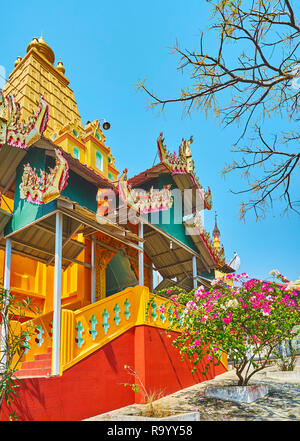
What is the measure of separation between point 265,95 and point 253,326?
13.6ft

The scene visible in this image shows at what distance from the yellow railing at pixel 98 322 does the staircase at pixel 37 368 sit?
27cm

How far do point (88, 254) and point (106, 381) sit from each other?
5.04 metres

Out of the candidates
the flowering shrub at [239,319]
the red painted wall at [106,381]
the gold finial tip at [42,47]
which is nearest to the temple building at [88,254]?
the red painted wall at [106,381]

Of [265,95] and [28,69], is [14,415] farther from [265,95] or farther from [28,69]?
[28,69]

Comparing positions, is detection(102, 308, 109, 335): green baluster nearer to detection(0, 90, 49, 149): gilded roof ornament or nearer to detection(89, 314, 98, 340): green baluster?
detection(89, 314, 98, 340): green baluster

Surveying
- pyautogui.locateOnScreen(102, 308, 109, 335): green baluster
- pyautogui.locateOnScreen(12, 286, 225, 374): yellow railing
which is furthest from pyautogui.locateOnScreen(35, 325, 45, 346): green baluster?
pyautogui.locateOnScreen(102, 308, 109, 335): green baluster

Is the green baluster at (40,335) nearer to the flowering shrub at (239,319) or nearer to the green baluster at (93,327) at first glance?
the green baluster at (93,327)

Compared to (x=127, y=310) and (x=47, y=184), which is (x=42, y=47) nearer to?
(x=47, y=184)

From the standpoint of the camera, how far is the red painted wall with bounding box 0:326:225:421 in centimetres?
598

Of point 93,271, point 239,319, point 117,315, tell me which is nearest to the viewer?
point 239,319

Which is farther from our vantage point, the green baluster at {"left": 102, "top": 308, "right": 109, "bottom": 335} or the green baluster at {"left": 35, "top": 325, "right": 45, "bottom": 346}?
the green baluster at {"left": 35, "top": 325, "right": 45, "bottom": 346}

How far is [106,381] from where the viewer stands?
7043mm

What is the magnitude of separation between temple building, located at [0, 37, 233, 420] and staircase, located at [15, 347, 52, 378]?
0.02 metres

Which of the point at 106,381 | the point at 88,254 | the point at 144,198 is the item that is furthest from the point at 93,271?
the point at 106,381
